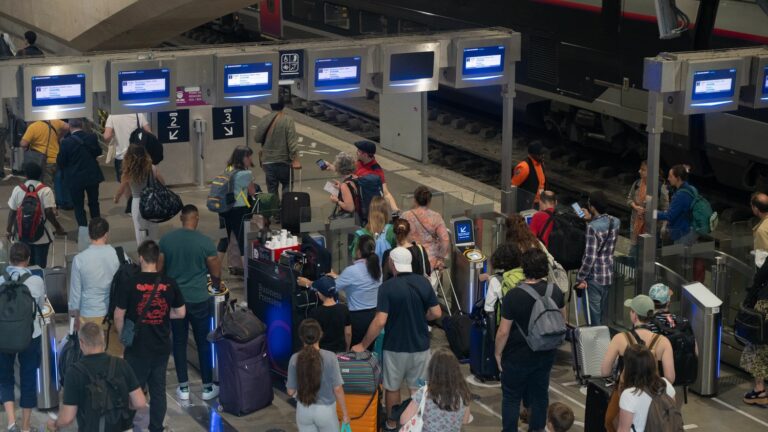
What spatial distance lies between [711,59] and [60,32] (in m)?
13.8

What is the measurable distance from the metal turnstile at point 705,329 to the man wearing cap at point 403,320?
2.39 meters

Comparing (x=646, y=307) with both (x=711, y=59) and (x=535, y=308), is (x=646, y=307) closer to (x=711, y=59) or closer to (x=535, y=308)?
(x=535, y=308)

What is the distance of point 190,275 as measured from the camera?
33.8 ft

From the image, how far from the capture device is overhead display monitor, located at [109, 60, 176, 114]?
481 inches

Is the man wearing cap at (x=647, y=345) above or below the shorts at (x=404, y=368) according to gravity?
above

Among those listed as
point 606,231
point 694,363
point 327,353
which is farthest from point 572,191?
point 327,353

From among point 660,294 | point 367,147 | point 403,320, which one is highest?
point 367,147

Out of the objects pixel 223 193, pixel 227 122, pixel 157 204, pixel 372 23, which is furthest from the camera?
pixel 372 23

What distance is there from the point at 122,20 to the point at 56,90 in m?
8.68

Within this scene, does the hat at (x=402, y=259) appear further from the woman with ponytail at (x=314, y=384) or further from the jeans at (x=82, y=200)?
the jeans at (x=82, y=200)

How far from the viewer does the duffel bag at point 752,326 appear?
10227 millimetres

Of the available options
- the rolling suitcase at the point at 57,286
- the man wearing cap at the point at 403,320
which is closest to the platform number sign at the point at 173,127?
the rolling suitcase at the point at 57,286

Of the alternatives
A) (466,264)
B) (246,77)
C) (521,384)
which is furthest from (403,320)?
(246,77)

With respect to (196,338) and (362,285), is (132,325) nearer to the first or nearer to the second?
(196,338)
